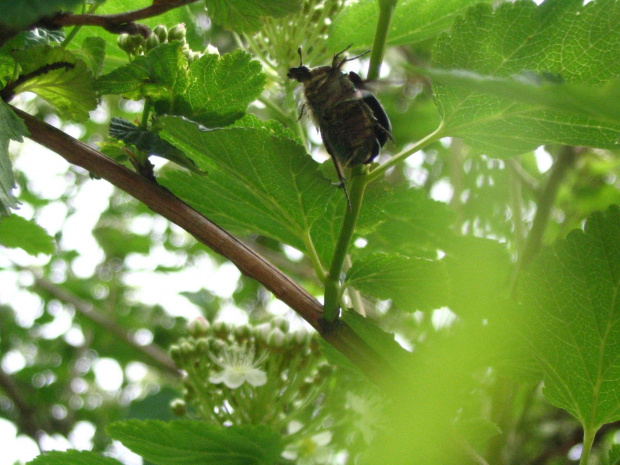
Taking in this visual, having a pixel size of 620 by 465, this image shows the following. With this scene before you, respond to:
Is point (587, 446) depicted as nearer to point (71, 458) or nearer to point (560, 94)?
point (560, 94)

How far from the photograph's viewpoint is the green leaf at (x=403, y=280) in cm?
80

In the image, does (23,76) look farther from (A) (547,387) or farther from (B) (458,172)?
(B) (458,172)

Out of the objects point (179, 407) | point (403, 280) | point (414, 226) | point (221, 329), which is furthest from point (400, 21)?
point (179, 407)

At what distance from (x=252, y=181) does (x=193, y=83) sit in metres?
0.14

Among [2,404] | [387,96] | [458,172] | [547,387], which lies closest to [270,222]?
[547,387]

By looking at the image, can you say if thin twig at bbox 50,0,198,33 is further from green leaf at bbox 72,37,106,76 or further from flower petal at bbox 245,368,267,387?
flower petal at bbox 245,368,267,387

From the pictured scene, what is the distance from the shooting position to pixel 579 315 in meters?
0.75

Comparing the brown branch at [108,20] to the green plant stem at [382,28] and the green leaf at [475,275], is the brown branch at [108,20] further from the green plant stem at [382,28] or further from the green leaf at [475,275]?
the green leaf at [475,275]

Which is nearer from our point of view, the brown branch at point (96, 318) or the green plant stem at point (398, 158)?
the green plant stem at point (398, 158)

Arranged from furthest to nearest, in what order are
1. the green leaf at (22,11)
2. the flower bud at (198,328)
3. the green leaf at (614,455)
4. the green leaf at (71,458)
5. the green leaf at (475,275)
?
the flower bud at (198,328) < the green leaf at (71,458) < the green leaf at (614,455) < the green leaf at (22,11) < the green leaf at (475,275)

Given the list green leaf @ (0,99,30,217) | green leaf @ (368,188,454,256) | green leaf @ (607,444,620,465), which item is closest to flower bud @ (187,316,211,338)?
green leaf @ (368,188,454,256)

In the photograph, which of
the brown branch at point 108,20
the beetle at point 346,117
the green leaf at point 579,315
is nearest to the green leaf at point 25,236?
the brown branch at point 108,20

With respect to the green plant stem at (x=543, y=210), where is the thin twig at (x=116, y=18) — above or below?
below

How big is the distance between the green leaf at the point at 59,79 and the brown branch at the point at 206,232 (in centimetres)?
5
